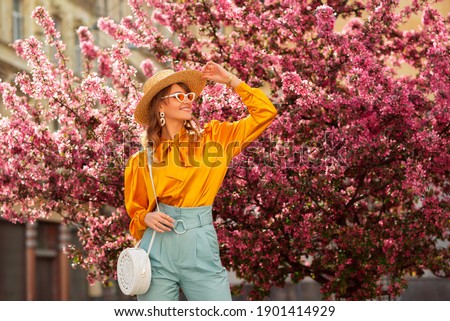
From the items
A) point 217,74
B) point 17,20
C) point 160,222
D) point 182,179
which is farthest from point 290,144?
point 17,20

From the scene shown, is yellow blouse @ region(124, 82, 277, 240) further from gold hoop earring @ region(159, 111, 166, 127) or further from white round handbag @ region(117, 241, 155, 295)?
white round handbag @ region(117, 241, 155, 295)

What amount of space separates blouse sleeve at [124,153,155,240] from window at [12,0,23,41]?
1692 cm

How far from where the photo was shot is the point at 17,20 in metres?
20.9

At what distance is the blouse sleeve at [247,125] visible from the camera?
445cm

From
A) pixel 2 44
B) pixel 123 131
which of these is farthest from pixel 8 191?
pixel 2 44

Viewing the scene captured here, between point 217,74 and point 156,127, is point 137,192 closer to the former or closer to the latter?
point 156,127

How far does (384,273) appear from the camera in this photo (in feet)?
24.5

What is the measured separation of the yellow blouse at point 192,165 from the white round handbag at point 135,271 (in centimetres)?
27

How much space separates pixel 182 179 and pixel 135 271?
20.6 inches

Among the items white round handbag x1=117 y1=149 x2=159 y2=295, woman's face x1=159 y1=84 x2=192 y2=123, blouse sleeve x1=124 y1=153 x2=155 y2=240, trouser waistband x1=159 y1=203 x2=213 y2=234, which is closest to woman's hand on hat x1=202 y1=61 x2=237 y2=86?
woman's face x1=159 y1=84 x2=192 y2=123

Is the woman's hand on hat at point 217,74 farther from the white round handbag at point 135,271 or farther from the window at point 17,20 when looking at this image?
the window at point 17,20

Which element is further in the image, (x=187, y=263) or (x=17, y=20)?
(x=17, y=20)

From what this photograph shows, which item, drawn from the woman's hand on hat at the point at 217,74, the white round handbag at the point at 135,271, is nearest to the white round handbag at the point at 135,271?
the white round handbag at the point at 135,271

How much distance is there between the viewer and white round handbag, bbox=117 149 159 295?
4.08 metres
